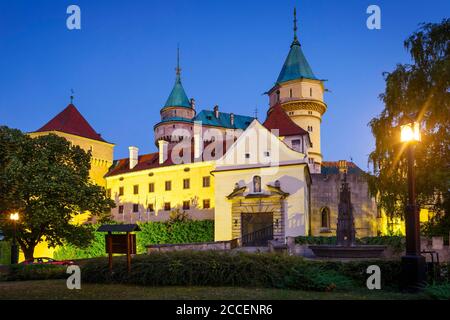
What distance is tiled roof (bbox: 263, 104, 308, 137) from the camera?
4244cm

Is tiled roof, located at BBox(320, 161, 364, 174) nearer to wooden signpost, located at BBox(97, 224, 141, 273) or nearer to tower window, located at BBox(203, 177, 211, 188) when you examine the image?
tower window, located at BBox(203, 177, 211, 188)

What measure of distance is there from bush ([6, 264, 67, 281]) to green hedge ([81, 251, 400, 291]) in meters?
4.62

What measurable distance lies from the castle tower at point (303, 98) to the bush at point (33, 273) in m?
42.3

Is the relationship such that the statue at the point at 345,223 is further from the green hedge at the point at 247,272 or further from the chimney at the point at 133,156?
the chimney at the point at 133,156

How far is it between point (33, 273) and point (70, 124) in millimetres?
44347

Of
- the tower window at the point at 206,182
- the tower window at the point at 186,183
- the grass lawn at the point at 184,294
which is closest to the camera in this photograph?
the grass lawn at the point at 184,294

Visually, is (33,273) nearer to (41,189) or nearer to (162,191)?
(41,189)

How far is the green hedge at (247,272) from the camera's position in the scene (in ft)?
43.9

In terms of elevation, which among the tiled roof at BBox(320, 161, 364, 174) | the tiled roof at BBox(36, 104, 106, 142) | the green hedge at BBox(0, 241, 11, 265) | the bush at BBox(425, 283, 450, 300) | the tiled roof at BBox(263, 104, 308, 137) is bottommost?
the green hedge at BBox(0, 241, 11, 265)

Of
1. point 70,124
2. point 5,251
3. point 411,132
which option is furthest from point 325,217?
point 70,124

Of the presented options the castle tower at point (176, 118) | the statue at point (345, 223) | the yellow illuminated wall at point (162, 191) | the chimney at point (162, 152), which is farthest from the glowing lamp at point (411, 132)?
the castle tower at point (176, 118)

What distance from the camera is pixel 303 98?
5834 cm

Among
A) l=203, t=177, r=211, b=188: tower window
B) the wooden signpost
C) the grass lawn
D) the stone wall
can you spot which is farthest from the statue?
l=203, t=177, r=211, b=188: tower window
